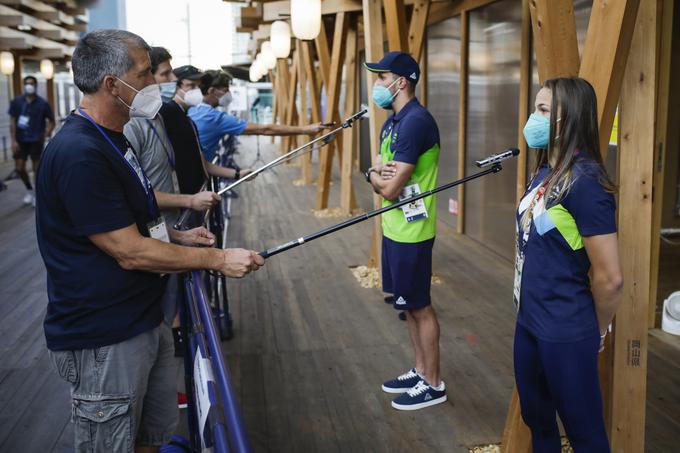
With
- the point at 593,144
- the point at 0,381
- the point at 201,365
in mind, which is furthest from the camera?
the point at 0,381

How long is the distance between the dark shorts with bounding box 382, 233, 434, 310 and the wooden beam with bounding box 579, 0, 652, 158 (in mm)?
1198

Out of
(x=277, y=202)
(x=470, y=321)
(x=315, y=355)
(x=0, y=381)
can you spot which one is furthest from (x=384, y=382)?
(x=277, y=202)

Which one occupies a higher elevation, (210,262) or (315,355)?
(210,262)

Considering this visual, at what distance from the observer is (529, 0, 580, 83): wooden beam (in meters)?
2.39

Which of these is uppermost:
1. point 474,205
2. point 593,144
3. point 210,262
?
point 593,144

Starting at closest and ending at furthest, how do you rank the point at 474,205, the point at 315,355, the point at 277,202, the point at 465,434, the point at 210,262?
the point at 210,262, the point at 465,434, the point at 315,355, the point at 474,205, the point at 277,202

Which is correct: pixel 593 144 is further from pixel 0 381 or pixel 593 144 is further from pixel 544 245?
pixel 0 381

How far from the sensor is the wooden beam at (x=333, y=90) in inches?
340

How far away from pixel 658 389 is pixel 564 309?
1.94 metres

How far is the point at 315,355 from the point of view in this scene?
13.7 feet

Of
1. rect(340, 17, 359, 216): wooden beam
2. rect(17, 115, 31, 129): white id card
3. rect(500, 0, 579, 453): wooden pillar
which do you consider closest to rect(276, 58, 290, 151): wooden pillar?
rect(340, 17, 359, 216): wooden beam

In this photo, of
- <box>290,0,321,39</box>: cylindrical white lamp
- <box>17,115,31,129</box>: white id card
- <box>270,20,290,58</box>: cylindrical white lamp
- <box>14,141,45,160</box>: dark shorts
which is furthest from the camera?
<box>270,20,290,58</box>: cylindrical white lamp

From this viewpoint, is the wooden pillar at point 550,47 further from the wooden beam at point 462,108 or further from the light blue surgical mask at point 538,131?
the wooden beam at point 462,108

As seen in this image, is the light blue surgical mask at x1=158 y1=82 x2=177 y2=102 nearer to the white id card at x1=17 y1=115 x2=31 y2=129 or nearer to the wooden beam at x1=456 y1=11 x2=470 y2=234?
the wooden beam at x1=456 y1=11 x2=470 y2=234
